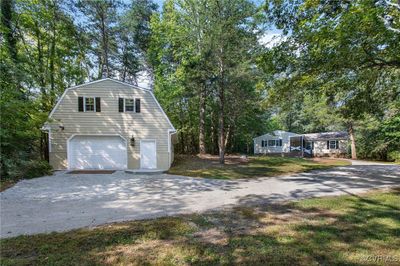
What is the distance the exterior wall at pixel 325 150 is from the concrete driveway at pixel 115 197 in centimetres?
2171

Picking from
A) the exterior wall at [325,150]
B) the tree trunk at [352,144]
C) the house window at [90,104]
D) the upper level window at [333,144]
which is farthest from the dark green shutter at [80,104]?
the upper level window at [333,144]

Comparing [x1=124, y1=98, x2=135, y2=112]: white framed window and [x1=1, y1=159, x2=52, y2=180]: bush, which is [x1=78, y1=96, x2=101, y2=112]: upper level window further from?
[x1=1, y1=159, x2=52, y2=180]: bush

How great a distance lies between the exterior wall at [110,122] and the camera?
1339 cm

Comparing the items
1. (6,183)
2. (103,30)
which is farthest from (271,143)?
(6,183)

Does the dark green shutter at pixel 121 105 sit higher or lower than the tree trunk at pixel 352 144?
higher

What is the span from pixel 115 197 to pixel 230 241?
4658 millimetres

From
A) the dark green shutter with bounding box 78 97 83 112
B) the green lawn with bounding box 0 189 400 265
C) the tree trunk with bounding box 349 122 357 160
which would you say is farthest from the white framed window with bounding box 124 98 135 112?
the tree trunk with bounding box 349 122 357 160

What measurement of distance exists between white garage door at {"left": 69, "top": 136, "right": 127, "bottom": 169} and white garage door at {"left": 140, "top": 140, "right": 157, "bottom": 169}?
1011 millimetres

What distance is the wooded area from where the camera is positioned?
5887mm

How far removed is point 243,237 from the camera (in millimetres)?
3994

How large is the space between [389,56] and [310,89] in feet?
6.80

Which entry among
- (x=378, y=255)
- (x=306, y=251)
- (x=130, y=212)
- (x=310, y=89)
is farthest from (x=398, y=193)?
(x=130, y=212)

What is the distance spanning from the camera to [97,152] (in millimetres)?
13703

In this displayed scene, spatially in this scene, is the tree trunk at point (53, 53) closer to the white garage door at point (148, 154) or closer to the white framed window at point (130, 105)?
the white framed window at point (130, 105)
